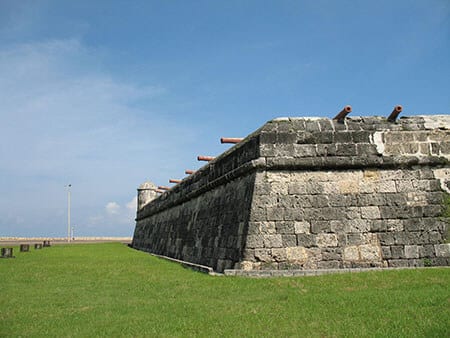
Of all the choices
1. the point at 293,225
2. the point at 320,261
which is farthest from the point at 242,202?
the point at 320,261

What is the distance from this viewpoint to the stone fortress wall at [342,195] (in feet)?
25.8

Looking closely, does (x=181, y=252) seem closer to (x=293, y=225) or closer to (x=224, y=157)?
(x=224, y=157)

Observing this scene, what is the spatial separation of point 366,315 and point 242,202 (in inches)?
185

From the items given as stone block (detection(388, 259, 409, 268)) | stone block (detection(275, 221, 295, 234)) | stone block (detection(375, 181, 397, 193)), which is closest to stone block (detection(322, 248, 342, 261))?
stone block (detection(275, 221, 295, 234))

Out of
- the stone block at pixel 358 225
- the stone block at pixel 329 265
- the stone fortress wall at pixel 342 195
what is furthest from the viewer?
the stone block at pixel 358 225

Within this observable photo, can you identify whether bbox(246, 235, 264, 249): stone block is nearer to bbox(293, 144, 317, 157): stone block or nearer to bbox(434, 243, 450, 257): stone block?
bbox(293, 144, 317, 157): stone block

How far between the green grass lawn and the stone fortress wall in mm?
1005

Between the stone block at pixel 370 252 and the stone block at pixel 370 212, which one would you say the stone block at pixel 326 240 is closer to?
the stone block at pixel 370 252

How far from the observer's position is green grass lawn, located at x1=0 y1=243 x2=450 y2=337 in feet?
13.4

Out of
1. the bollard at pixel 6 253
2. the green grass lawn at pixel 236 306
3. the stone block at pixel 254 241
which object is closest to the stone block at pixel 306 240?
the stone block at pixel 254 241

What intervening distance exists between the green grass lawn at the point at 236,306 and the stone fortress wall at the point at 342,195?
101 cm

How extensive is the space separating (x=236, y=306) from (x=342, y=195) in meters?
4.04

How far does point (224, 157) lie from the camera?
10484mm

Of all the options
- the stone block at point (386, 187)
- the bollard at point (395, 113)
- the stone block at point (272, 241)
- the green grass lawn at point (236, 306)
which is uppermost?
the bollard at point (395, 113)
